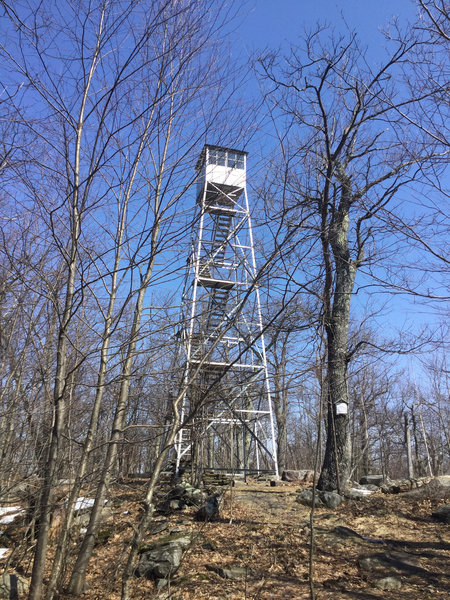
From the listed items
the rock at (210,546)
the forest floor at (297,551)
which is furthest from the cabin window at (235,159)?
the rock at (210,546)

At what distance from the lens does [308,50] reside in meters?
7.27

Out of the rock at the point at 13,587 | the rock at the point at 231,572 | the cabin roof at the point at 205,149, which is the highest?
the cabin roof at the point at 205,149

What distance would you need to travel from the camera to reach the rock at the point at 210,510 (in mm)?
7363

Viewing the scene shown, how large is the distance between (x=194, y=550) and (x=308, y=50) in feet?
26.3

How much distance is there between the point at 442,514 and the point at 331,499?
5.89ft

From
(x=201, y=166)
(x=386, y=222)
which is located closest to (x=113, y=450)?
(x=201, y=166)

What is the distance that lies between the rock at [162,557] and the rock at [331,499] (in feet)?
9.02

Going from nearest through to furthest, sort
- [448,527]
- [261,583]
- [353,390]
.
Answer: [261,583], [448,527], [353,390]

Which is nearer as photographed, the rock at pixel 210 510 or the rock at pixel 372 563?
the rock at pixel 372 563

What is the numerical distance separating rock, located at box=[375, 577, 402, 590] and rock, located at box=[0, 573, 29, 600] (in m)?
4.13

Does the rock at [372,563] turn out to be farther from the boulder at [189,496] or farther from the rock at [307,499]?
the boulder at [189,496]

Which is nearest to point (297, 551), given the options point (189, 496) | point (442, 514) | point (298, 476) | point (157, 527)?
point (157, 527)

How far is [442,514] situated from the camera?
278 inches

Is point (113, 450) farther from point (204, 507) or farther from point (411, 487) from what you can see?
point (411, 487)
